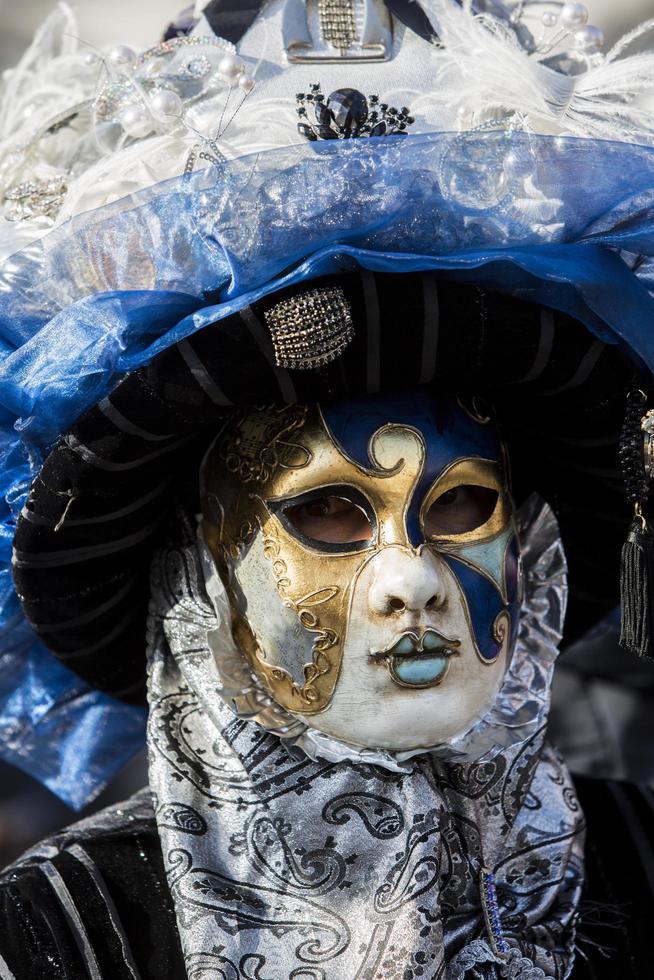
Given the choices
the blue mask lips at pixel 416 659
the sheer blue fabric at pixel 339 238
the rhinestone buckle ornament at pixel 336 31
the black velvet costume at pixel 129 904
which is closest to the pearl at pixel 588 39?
the rhinestone buckle ornament at pixel 336 31

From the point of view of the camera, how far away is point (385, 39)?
2072mm

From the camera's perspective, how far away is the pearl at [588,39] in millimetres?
2133

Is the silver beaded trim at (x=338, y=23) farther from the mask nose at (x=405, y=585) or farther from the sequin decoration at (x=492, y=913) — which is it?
the sequin decoration at (x=492, y=913)

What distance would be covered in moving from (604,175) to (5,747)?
160cm

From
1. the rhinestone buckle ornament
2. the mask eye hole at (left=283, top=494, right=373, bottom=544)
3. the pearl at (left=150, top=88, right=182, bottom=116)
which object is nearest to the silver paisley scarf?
the mask eye hole at (left=283, top=494, right=373, bottom=544)

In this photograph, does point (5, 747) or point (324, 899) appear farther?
point (5, 747)

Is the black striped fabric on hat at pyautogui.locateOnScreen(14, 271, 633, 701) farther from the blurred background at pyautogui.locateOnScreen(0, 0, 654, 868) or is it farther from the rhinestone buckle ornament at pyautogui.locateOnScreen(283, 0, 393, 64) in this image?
the blurred background at pyautogui.locateOnScreen(0, 0, 654, 868)

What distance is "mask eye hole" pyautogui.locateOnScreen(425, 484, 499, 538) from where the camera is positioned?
6.60 ft

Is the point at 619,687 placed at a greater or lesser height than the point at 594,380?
lesser

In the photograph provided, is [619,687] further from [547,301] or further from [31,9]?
[31,9]

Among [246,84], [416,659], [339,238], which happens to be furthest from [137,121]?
[416,659]

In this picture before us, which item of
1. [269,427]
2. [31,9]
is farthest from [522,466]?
[31,9]

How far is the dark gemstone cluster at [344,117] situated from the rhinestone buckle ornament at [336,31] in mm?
138

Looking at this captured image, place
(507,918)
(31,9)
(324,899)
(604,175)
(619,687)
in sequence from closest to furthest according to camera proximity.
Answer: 1. (604,175)
2. (324,899)
3. (507,918)
4. (619,687)
5. (31,9)
